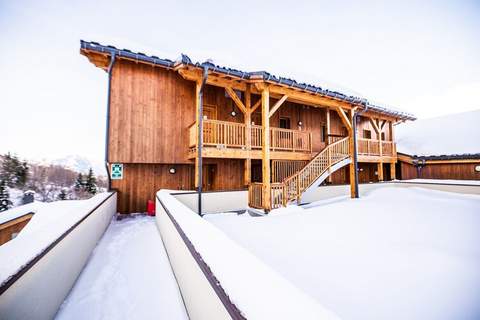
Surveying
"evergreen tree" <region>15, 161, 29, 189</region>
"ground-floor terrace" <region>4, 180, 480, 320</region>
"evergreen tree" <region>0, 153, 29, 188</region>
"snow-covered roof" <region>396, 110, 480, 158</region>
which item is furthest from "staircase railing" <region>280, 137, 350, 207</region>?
"evergreen tree" <region>15, 161, 29, 189</region>

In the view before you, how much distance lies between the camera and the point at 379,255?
338cm

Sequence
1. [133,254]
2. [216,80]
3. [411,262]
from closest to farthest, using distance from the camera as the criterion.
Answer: [411,262] → [133,254] → [216,80]

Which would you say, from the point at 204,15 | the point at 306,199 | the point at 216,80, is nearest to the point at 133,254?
the point at 216,80

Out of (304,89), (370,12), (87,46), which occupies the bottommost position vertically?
(304,89)

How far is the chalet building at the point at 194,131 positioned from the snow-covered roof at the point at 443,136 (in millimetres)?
12132

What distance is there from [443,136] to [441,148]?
3.94 meters

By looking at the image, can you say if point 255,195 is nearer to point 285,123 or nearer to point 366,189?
point 285,123

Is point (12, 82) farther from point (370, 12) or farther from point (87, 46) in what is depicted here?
point (370, 12)

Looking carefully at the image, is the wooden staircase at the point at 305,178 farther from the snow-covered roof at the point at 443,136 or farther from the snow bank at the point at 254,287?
the snow-covered roof at the point at 443,136

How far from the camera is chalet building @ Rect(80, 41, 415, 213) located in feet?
24.3

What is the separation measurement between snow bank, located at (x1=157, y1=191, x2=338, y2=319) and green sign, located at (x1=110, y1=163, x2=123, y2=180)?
7983 millimetres

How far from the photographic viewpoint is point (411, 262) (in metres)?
3.12

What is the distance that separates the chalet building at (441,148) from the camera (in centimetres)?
1246

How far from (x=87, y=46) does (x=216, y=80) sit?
4.86 meters
